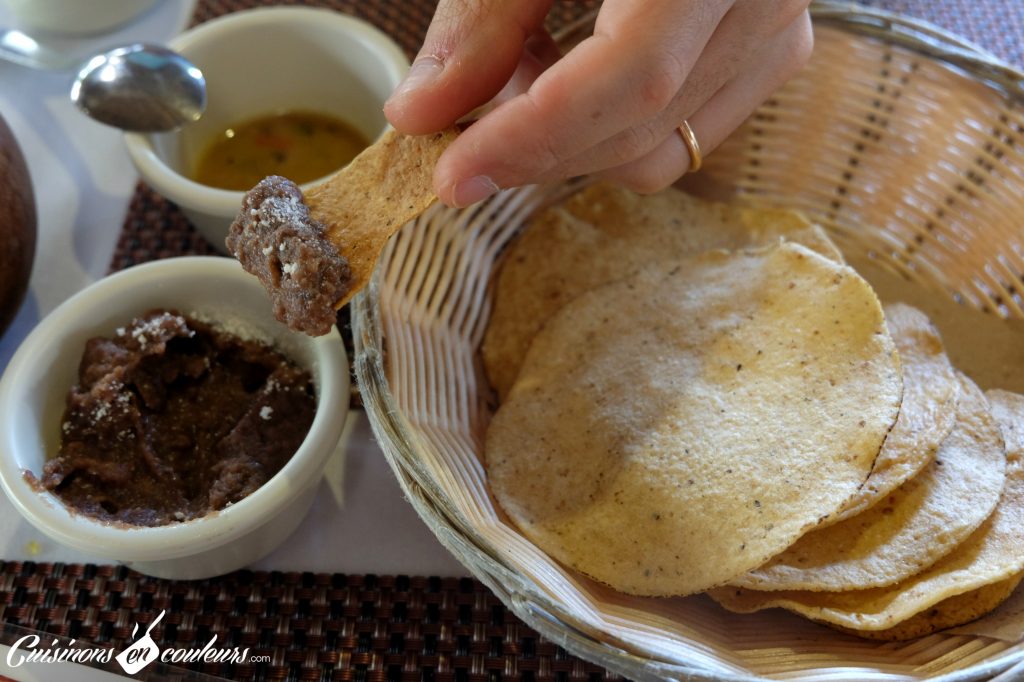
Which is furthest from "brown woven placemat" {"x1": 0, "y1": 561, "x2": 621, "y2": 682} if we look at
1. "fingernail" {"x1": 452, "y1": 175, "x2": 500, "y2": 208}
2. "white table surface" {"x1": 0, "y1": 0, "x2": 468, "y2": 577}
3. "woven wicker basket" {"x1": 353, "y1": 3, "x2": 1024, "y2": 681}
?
"fingernail" {"x1": 452, "y1": 175, "x2": 500, "y2": 208}

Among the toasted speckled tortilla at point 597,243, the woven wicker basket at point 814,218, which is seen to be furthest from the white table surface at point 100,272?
the toasted speckled tortilla at point 597,243

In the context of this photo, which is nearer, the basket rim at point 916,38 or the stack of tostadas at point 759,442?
the stack of tostadas at point 759,442

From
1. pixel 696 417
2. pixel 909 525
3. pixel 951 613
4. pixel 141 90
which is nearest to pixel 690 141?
pixel 696 417

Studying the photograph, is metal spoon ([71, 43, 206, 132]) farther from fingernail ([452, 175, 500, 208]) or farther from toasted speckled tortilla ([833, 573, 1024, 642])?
toasted speckled tortilla ([833, 573, 1024, 642])

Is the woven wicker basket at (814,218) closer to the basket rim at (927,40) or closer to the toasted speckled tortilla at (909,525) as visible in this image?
the basket rim at (927,40)

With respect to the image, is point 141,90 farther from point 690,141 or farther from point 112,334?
point 690,141
